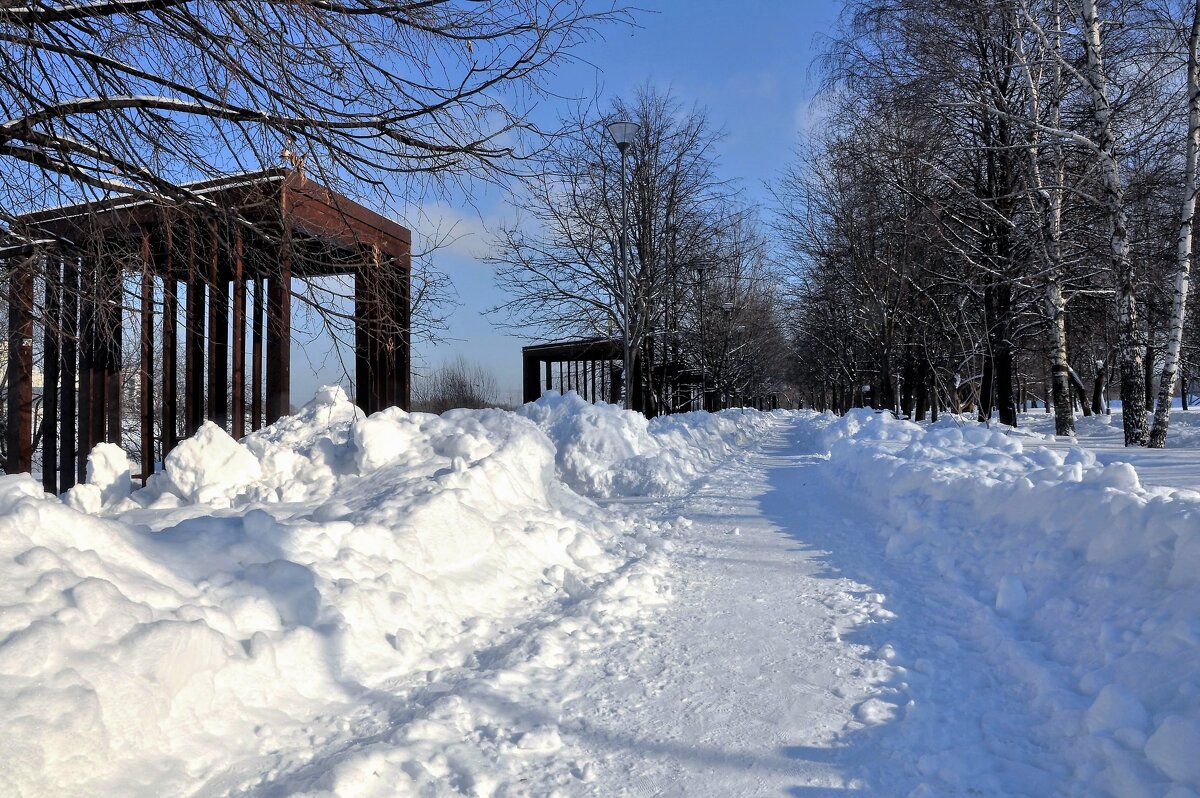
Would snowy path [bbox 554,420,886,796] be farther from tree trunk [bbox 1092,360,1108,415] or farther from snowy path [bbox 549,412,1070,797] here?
tree trunk [bbox 1092,360,1108,415]

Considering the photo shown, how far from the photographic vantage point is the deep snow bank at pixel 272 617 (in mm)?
2346

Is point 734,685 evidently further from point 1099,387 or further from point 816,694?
point 1099,387

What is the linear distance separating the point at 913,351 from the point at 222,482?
23.4 metres

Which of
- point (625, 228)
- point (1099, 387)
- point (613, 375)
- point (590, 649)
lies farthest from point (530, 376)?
point (1099, 387)

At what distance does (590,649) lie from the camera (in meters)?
3.64

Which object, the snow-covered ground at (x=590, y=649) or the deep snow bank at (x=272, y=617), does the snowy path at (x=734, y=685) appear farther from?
the deep snow bank at (x=272, y=617)

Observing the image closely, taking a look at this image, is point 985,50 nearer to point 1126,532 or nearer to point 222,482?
point 1126,532

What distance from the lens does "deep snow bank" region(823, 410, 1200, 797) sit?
7.74ft

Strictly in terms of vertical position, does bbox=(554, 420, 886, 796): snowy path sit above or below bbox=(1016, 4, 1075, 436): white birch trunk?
below

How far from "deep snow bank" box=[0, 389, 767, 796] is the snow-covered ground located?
13 mm

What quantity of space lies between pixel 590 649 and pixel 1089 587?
2.69m

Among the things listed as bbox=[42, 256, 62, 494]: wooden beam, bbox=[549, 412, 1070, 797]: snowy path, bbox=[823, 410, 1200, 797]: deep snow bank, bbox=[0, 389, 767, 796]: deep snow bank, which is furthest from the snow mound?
bbox=[42, 256, 62, 494]: wooden beam

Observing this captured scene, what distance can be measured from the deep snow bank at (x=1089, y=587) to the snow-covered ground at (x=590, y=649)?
0.05 feet

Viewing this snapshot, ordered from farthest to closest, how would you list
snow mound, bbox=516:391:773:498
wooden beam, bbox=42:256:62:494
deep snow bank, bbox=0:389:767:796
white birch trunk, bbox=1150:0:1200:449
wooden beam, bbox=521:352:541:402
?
wooden beam, bbox=521:352:541:402 < wooden beam, bbox=42:256:62:494 < white birch trunk, bbox=1150:0:1200:449 < snow mound, bbox=516:391:773:498 < deep snow bank, bbox=0:389:767:796
